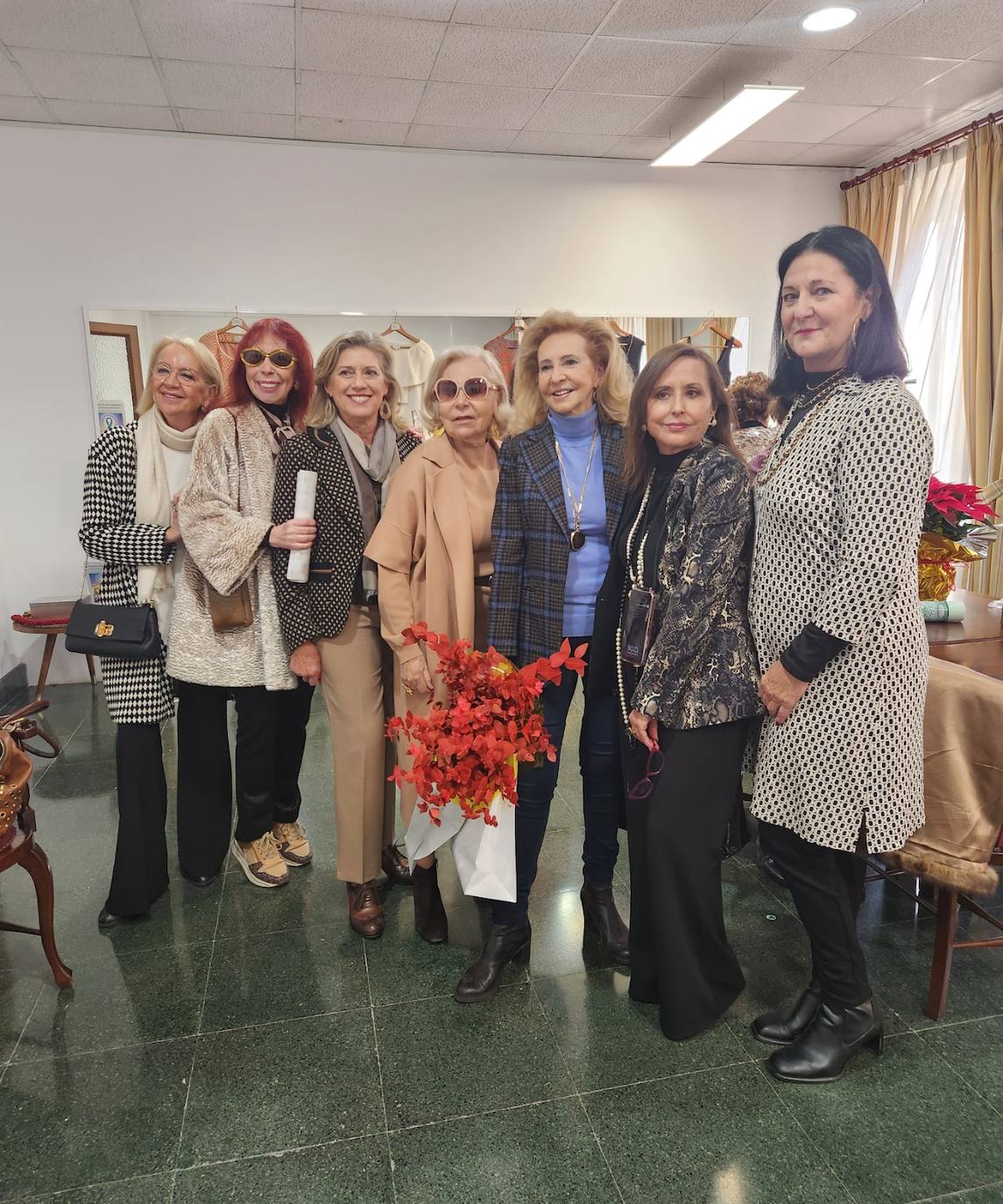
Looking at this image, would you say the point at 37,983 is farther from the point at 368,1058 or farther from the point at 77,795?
the point at 77,795

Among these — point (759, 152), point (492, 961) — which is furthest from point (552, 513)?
point (759, 152)

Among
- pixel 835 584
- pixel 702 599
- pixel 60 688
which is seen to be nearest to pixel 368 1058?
pixel 702 599

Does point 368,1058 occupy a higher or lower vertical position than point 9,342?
lower

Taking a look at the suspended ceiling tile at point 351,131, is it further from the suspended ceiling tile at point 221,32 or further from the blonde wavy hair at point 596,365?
the blonde wavy hair at point 596,365

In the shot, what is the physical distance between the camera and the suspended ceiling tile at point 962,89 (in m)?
4.02

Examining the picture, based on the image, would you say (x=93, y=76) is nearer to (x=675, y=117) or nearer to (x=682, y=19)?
(x=682, y=19)

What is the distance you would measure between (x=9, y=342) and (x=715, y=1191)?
5140 mm

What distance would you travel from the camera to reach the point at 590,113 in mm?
4383

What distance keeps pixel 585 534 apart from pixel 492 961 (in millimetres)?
1125

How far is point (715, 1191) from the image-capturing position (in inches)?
58.2

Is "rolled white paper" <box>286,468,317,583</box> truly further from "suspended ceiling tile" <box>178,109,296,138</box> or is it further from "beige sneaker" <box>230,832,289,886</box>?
"suspended ceiling tile" <box>178,109,296,138</box>

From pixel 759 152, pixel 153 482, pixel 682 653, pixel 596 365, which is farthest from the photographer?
pixel 759 152

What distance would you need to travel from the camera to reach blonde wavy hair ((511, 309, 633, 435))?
6.34 ft

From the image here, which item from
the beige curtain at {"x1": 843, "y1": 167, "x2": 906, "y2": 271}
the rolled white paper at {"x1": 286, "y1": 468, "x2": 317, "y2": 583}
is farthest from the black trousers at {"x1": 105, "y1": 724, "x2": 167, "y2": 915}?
the beige curtain at {"x1": 843, "y1": 167, "x2": 906, "y2": 271}
